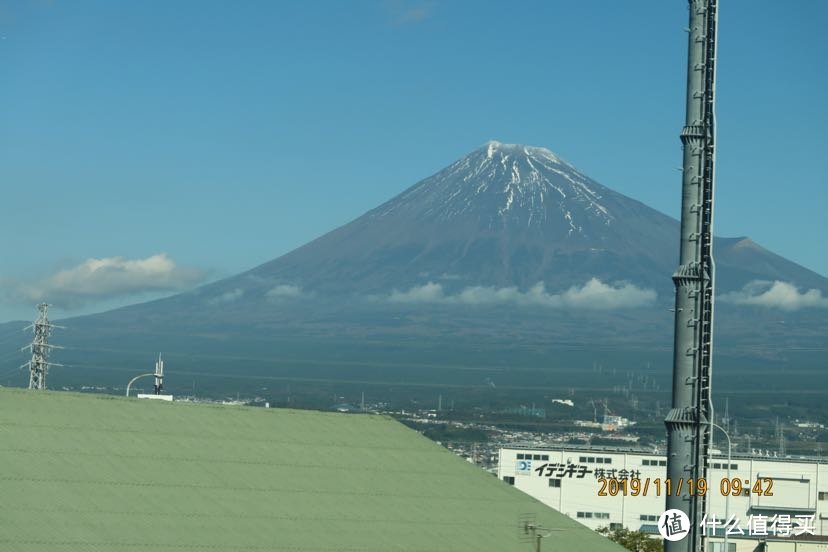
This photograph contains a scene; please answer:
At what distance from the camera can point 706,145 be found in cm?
4791

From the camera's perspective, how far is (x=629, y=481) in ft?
420

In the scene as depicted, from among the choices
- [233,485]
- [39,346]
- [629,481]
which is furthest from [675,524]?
[629,481]

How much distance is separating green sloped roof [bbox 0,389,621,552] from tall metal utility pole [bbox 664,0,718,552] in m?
6.86

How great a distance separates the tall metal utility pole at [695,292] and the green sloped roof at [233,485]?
6.86m

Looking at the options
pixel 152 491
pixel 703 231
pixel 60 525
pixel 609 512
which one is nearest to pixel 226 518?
pixel 152 491

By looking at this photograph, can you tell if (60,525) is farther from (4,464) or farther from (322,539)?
(322,539)

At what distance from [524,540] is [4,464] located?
17.7 m

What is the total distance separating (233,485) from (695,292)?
52.1 ft

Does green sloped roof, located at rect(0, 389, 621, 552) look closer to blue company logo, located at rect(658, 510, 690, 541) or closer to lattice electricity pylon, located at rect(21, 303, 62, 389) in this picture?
blue company logo, located at rect(658, 510, 690, 541)

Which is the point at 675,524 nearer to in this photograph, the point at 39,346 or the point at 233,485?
the point at 233,485

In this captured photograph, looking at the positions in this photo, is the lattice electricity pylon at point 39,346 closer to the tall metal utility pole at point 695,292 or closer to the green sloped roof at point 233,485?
the green sloped roof at point 233,485

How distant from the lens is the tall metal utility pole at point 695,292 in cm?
4681

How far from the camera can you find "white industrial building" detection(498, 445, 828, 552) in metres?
136

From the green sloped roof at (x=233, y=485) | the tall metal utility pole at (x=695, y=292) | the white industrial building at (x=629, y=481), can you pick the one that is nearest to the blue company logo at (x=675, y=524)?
the tall metal utility pole at (x=695, y=292)
